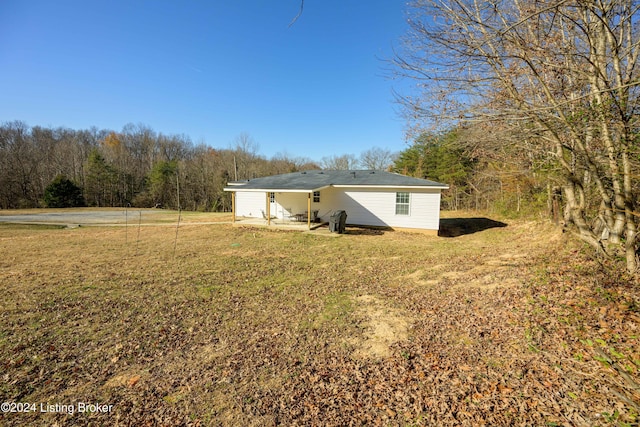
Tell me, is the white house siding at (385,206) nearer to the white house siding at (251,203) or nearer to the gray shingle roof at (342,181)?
the gray shingle roof at (342,181)

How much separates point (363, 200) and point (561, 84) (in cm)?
Answer: 1116

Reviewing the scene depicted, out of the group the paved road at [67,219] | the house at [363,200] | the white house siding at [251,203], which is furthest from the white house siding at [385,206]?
the paved road at [67,219]

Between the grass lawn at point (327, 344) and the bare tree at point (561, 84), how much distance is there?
5.15ft

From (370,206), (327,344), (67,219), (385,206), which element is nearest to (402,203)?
(385,206)

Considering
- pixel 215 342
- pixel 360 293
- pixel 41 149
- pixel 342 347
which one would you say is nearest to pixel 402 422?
pixel 342 347

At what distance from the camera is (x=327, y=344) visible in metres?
3.99

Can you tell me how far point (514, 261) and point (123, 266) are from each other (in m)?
11.0

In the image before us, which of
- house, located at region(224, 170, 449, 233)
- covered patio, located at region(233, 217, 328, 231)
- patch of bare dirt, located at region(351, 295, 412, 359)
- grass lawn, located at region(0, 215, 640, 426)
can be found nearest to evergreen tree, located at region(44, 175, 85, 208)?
house, located at region(224, 170, 449, 233)

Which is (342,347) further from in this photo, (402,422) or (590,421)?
(590,421)

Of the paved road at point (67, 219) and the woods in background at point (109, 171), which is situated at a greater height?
the woods in background at point (109, 171)

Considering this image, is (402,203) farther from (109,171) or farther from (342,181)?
(109,171)

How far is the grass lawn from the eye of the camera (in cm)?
270

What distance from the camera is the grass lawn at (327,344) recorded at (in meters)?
2.70

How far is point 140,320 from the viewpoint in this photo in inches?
190
